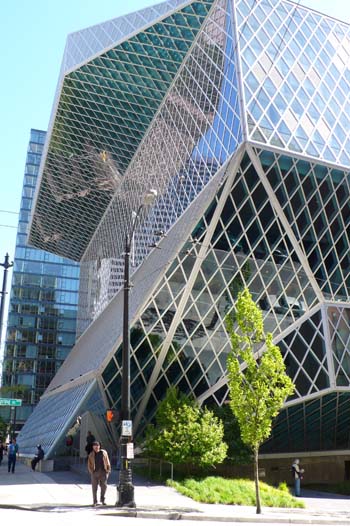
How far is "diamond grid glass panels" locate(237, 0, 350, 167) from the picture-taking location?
2691 centimetres

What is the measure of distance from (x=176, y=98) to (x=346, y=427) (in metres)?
23.0

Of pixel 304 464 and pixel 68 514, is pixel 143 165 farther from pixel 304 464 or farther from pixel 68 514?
pixel 68 514

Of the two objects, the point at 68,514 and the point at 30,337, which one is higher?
the point at 30,337

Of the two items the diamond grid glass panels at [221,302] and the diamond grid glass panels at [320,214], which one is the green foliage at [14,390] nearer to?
the diamond grid glass panels at [221,302]

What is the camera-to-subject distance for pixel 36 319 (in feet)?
302

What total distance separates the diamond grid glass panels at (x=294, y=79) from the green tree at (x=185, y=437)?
42.5 ft

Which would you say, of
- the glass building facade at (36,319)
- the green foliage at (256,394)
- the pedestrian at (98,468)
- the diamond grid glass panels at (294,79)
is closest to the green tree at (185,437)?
the green foliage at (256,394)

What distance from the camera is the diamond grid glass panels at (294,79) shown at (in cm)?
2691

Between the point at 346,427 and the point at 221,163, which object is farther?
the point at 346,427

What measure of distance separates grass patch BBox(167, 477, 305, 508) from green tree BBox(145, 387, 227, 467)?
1.20 meters

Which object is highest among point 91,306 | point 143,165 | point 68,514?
point 143,165

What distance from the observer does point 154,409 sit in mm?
28078

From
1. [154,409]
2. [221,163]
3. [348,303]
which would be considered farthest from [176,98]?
[154,409]

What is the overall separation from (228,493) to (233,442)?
6.22 meters
